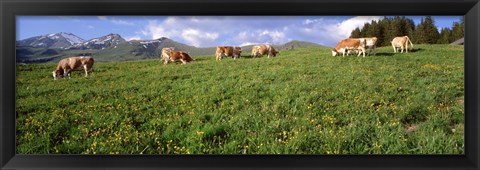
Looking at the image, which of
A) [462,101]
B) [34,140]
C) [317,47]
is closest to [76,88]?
[34,140]

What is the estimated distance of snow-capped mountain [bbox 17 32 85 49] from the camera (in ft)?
11.9

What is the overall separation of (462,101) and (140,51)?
3.26 metres

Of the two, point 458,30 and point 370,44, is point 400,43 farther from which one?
point 458,30

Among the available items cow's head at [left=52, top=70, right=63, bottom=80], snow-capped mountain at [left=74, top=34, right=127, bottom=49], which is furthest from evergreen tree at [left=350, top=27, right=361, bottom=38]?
cow's head at [left=52, top=70, right=63, bottom=80]

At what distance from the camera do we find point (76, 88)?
3852mm

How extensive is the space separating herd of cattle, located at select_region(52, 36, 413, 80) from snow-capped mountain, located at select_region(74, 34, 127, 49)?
0.41ft

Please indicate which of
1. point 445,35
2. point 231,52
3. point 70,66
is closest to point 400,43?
point 445,35

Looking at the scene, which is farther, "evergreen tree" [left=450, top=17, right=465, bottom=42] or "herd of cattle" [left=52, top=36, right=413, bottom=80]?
"herd of cattle" [left=52, top=36, right=413, bottom=80]

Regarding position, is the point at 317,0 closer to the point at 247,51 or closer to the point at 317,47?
the point at 317,47

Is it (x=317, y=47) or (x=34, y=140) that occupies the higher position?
(x=317, y=47)

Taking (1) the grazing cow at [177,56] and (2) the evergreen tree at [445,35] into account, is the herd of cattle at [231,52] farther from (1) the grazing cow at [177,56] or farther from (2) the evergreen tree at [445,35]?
(2) the evergreen tree at [445,35]

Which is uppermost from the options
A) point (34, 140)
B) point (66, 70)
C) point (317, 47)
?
point (317, 47)

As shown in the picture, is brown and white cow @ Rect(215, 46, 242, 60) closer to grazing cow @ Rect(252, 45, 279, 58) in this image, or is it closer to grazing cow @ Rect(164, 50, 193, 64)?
grazing cow @ Rect(252, 45, 279, 58)
